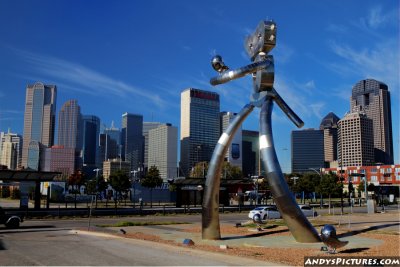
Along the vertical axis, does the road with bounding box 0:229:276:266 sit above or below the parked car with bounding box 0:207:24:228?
below

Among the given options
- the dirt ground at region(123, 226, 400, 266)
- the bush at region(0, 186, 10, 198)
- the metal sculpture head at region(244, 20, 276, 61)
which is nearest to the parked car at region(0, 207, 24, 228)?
the dirt ground at region(123, 226, 400, 266)

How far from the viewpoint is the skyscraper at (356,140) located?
177 m

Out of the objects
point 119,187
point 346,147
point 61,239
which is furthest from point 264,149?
point 346,147

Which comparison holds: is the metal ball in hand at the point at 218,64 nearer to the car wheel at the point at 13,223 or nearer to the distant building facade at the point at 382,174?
the car wheel at the point at 13,223

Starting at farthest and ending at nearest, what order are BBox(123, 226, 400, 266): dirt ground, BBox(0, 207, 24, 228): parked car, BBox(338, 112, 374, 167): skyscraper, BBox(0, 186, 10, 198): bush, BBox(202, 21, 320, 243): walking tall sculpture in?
BBox(338, 112, 374, 167): skyscraper < BBox(0, 186, 10, 198): bush < BBox(0, 207, 24, 228): parked car < BBox(202, 21, 320, 243): walking tall sculpture < BBox(123, 226, 400, 266): dirt ground

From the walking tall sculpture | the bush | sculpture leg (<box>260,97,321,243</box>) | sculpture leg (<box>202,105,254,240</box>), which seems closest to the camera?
sculpture leg (<box>260,97,321,243</box>)

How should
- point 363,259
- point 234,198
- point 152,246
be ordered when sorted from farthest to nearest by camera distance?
point 234,198 → point 152,246 → point 363,259

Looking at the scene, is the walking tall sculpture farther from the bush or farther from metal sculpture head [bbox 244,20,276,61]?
the bush

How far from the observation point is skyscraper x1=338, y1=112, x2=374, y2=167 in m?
177

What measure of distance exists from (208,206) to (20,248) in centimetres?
856

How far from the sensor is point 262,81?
69.6 ft

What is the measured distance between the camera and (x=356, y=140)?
7313 inches

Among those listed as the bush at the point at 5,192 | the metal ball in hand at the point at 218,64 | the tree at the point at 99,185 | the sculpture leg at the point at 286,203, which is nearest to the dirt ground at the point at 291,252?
the sculpture leg at the point at 286,203

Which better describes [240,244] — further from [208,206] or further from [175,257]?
[175,257]
